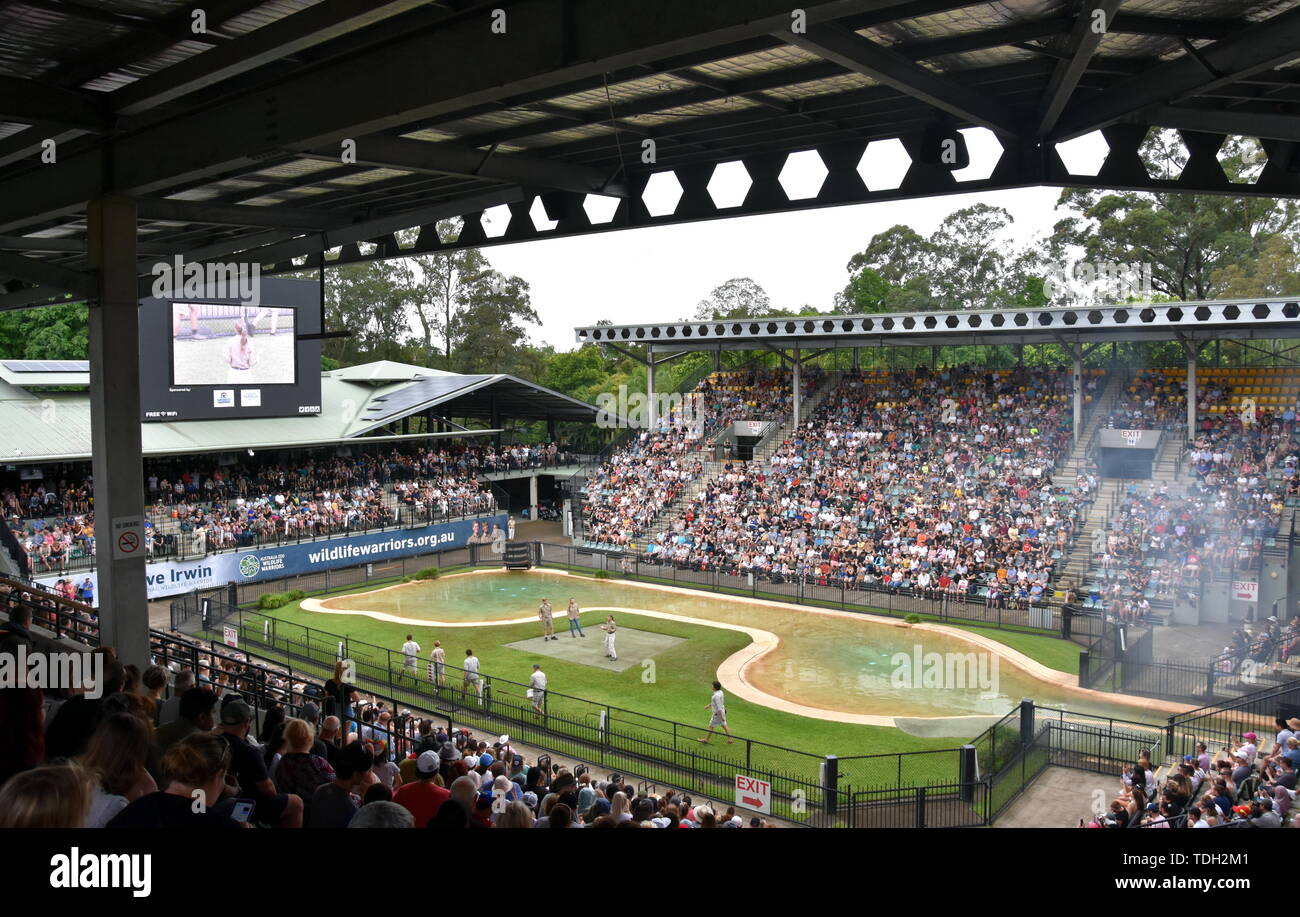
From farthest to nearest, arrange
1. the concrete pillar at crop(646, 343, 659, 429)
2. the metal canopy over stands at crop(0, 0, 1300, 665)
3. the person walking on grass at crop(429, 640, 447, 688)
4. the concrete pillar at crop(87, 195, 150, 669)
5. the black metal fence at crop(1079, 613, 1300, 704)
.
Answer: the concrete pillar at crop(646, 343, 659, 429) < the person walking on grass at crop(429, 640, 447, 688) < the black metal fence at crop(1079, 613, 1300, 704) < the concrete pillar at crop(87, 195, 150, 669) < the metal canopy over stands at crop(0, 0, 1300, 665)

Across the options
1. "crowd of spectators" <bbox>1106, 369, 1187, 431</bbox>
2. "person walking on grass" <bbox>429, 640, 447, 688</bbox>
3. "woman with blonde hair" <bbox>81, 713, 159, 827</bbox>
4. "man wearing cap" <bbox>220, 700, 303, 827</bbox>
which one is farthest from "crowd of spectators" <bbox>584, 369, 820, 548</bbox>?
"woman with blonde hair" <bbox>81, 713, 159, 827</bbox>

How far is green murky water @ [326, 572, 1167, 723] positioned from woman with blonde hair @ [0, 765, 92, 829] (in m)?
18.5

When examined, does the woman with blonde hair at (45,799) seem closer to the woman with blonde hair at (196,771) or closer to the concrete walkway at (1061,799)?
the woman with blonde hair at (196,771)

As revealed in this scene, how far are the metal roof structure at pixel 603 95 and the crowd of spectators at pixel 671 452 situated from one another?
28.4 m

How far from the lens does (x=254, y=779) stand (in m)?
5.88

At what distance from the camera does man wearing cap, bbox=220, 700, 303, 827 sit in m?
5.40

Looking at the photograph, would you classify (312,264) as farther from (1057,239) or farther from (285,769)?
(1057,239)

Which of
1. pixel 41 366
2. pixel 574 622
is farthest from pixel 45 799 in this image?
pixel 41 366

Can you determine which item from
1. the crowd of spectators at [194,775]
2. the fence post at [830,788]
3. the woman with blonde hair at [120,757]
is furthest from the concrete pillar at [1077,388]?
the woman with blonde hair at [120,757]

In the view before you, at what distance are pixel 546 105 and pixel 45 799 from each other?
707 cm

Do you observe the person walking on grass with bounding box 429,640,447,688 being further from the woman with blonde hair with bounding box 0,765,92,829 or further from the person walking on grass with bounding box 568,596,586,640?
the woman with blonde hair with bounding box 0,765,92,829

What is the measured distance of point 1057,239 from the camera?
189 ft
